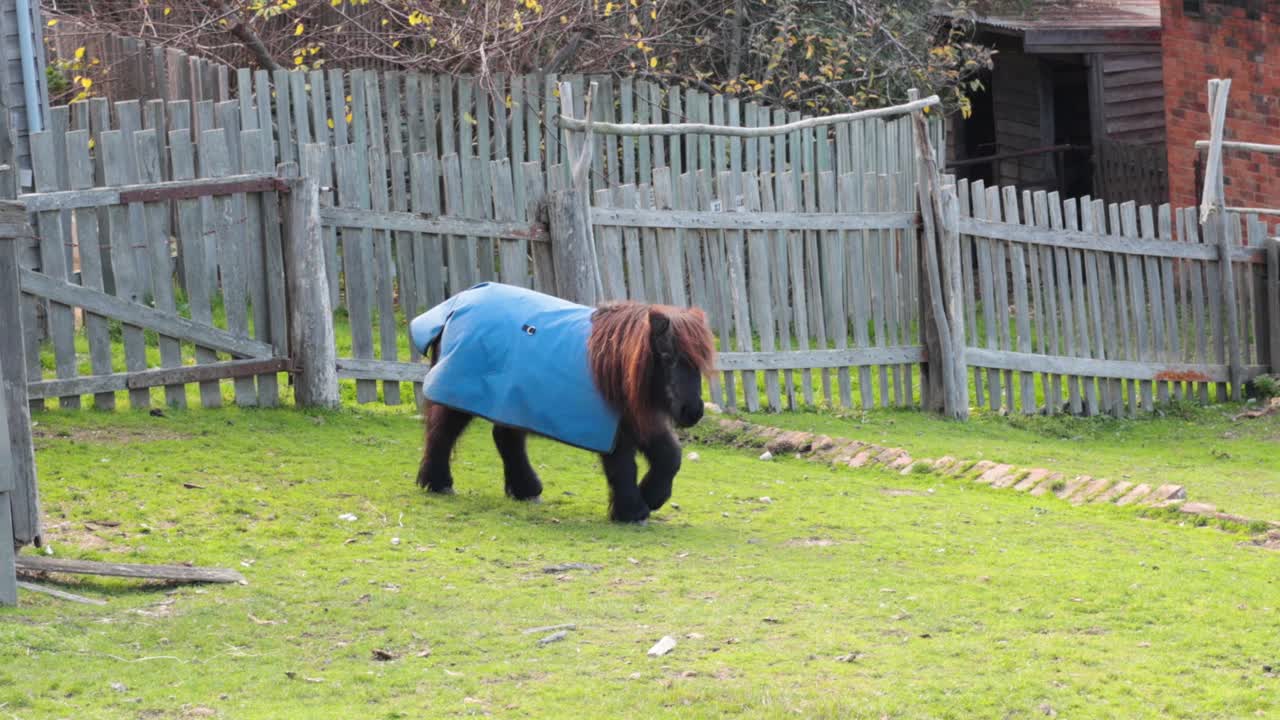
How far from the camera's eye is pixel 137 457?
8.22 meters

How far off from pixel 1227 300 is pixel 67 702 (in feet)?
36.2

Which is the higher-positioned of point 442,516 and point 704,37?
point 704,37

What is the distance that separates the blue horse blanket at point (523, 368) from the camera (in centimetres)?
759

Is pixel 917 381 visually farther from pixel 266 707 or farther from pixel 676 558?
pixel 266 707

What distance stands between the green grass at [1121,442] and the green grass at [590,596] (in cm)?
106

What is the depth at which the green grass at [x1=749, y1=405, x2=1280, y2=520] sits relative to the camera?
9.62 metres

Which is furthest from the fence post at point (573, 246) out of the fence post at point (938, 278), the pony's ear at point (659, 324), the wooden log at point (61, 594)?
the wooden log at point (61, 594)

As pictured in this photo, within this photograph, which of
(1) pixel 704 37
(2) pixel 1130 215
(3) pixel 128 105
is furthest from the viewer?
(1) pixel 704 37

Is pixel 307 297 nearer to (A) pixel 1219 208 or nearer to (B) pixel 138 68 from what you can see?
(B) pixel 138 68

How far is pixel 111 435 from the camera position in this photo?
28.4ft

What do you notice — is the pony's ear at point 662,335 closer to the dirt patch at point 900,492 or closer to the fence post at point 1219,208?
the dirt patch at point 900,492

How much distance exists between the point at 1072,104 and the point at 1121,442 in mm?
12653

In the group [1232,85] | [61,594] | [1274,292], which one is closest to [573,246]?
[61,594]

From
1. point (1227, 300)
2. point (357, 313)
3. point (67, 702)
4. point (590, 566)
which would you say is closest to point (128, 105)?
point (357, 313)
